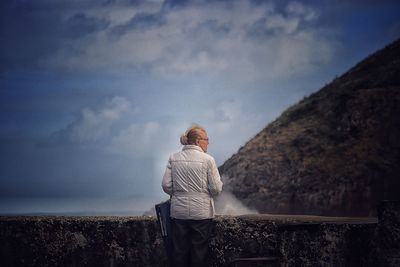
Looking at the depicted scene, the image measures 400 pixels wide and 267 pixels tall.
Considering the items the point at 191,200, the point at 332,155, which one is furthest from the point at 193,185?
the point at 332,155

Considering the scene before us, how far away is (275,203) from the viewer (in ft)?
131

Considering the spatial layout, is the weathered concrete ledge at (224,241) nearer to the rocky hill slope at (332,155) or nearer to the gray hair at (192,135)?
the gray hair at (192,135)

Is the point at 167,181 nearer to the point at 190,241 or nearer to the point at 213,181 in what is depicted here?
the point at 213,181

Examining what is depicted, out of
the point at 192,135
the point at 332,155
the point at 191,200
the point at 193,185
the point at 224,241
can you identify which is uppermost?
the point at 332,155

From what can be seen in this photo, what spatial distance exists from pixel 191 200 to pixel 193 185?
0.48 ft

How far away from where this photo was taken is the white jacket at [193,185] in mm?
5453

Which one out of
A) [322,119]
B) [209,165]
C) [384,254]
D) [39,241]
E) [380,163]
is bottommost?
[384,254]

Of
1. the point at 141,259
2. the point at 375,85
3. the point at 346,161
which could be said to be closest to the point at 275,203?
the point at 346,161

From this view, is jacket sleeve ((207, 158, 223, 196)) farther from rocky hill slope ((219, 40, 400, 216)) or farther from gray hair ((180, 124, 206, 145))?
rocky hill slope ((219, 40, 400, 216))

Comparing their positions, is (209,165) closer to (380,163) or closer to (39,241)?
(39,241)

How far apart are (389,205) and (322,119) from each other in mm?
41238

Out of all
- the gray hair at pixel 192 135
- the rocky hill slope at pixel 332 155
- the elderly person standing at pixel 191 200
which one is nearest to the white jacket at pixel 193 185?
the elderly person standing at pixel 191 200

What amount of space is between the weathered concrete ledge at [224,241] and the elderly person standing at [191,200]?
0.48 metres

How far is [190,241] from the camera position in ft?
18.4
